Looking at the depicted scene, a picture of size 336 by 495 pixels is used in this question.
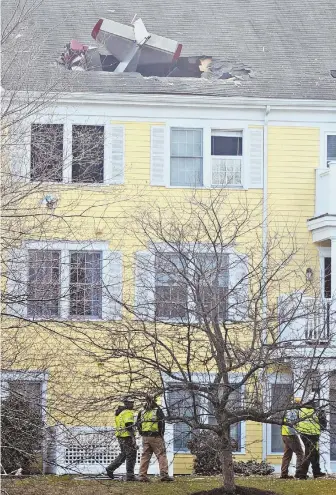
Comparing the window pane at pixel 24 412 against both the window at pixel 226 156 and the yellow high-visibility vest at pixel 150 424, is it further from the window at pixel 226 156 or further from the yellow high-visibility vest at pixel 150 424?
the window at pixel 226 156

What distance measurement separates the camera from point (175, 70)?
32.9 m

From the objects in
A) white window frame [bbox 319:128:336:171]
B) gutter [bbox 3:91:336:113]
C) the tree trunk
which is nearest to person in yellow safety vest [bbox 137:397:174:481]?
the tree trunk

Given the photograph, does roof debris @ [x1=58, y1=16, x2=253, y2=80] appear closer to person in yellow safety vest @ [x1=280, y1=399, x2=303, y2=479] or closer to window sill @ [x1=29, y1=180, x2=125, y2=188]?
window sill @ [x1=29, y1=180, x2=125, y2=188]

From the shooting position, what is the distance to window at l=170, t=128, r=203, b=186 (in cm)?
3142

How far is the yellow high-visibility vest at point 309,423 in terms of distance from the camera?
20.9 metres

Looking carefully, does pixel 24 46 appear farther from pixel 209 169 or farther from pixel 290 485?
pixel 290 485

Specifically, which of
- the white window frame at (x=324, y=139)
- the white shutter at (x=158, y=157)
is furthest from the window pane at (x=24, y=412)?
the white window frame at (x=324, y=139)

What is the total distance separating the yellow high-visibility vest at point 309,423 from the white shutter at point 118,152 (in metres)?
9.53

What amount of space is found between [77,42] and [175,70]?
8.51 feet

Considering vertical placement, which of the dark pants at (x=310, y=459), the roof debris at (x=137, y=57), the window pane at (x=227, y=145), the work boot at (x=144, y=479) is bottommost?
the work boot at (x=144, y=479)

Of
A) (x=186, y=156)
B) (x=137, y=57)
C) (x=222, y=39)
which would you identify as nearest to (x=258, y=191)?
(x=186, y=156)

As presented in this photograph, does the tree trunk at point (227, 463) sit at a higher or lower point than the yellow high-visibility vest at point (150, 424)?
lower

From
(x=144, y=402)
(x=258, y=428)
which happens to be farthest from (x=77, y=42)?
(x=144, y=402)

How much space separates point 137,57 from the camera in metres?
32.8
